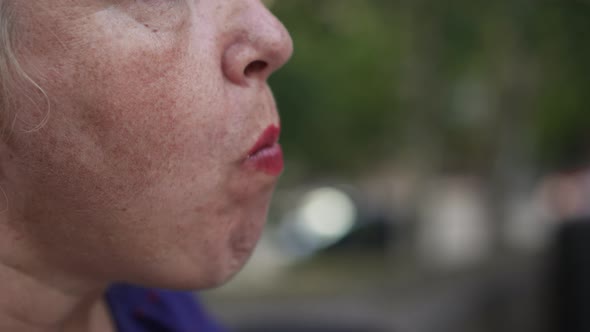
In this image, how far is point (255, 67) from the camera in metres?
1.46

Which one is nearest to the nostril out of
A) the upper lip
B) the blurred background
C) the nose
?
the nose

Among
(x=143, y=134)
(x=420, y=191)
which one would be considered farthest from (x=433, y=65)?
(x=143, y=134)

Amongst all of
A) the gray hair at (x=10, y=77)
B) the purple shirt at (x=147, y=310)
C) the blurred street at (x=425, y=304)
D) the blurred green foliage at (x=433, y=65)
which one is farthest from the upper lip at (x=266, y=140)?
the blurred street at (x=425, y=304)

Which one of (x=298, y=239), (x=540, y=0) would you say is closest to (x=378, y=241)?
(x=298, y=239)

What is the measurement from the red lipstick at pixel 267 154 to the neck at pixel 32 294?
40 cm

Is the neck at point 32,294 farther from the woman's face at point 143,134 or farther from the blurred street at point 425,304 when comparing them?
the blurred street at point 425,304

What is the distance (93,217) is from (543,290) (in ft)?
22.0

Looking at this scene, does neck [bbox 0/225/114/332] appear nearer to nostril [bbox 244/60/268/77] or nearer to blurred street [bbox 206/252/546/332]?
nostril [bbox 244/60/268/77]

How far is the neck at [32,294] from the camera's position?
1.39 m

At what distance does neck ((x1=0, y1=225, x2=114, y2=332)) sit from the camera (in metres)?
1.39

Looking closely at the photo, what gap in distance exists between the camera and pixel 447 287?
7316mm

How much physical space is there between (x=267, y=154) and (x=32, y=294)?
515 millimetres

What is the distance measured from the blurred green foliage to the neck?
2.18m

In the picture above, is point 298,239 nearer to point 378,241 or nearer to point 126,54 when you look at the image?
point 378,241
